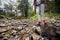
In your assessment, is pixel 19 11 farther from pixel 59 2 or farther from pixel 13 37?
pixel 13 37

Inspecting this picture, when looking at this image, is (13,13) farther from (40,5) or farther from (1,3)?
(40,5)

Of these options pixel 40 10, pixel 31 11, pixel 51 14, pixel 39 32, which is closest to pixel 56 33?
pixel 39 32

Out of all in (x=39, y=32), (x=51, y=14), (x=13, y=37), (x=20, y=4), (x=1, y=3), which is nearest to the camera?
(x=39, y=32)

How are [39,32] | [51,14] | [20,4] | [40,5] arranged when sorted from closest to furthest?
1. [40,5]
2. [39,32]
3. [51,14]
4. [20,4]

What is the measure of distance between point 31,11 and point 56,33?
5882 millimetres

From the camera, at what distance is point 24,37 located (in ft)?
16.9

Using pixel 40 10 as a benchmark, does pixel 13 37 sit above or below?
below

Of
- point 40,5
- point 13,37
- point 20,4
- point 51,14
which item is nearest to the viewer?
point 40,5

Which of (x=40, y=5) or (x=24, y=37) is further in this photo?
(x=24, y=37)

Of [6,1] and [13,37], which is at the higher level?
A: [6,1]

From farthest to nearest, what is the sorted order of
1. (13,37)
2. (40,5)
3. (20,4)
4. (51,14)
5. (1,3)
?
(1,3) → (20,4) → (51,14) → (13,37) → (40,5)

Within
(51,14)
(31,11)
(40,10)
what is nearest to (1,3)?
(31,11)

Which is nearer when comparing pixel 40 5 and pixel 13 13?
pixel 40 5

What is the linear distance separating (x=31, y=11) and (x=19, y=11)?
0.86 metres
